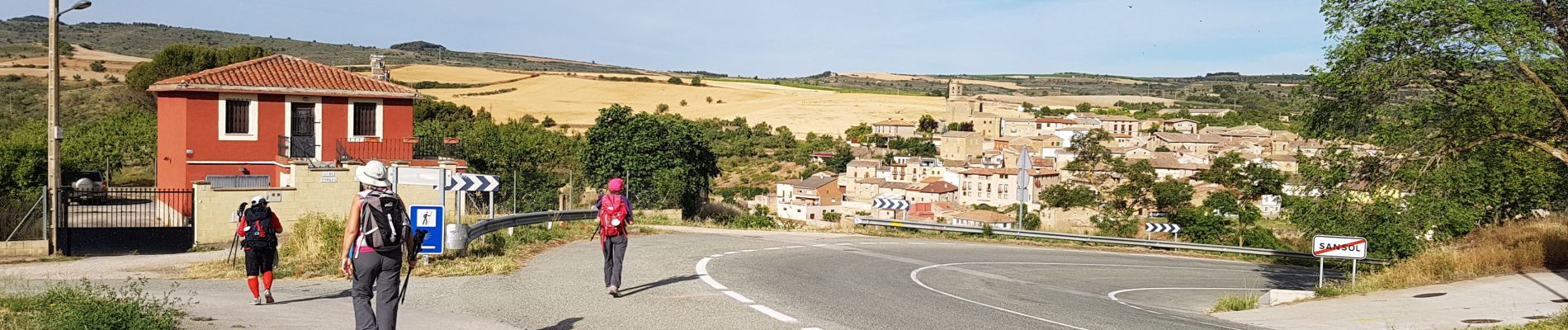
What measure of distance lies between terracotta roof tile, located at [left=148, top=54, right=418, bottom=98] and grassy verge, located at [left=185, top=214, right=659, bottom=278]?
15.7m

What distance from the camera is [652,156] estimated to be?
164ft

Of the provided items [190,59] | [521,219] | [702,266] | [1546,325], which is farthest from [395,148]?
[190,59]

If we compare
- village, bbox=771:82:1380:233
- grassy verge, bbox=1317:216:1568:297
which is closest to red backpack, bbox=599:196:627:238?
grassy verge, bbox=1317:216:1568:297

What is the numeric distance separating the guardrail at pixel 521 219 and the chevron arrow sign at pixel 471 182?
24.4 inches

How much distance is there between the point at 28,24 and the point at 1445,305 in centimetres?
19887

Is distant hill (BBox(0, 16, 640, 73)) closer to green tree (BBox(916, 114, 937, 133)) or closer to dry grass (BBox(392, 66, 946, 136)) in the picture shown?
dry grass (BBox(392, 66, 946, 136))

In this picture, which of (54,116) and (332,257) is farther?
(54,116)

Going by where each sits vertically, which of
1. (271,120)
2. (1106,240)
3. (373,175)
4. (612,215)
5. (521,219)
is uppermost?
(271,120)

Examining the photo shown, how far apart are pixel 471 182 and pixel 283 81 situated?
18.3m

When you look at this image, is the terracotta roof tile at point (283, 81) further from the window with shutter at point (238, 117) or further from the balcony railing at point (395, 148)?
the balcony railing at point (395, 148)

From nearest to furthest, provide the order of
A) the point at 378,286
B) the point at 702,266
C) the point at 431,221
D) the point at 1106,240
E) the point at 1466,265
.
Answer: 1. the point at 378,286
2. the point at 1466,265
3. the point at 431,221
4. the point at 702,266
5. the point at 1106,240

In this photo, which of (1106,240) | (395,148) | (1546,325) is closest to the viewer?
(1546,325)

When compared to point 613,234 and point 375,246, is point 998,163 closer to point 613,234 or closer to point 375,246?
point 613,234

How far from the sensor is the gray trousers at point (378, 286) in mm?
8031
